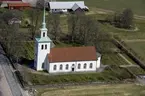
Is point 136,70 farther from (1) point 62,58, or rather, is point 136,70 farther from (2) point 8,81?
(2) point 8,81

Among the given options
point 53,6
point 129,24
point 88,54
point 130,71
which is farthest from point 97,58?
point 53,6

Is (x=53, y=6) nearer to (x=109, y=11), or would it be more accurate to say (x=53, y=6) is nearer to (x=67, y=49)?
(x=109, y=11)

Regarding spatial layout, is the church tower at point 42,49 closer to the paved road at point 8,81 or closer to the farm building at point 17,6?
the paved road at point 8,81

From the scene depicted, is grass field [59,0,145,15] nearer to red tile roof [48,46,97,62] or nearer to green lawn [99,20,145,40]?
green lawn [99,20,145,40]

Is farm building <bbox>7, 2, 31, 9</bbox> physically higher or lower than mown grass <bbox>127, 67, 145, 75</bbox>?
higher

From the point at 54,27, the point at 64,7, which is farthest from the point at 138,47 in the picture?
the point at 64,7

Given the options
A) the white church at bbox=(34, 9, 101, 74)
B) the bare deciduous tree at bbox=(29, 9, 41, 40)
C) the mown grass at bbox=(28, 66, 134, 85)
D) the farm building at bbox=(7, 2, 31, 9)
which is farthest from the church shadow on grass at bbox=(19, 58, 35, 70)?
the farm building at bbox=(7, 2, 31, 9)
